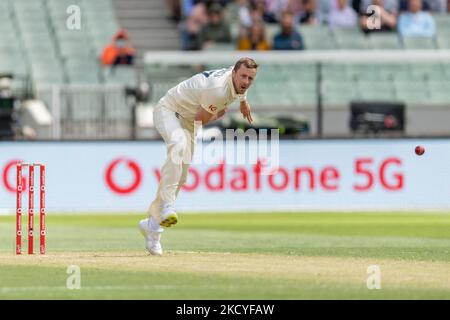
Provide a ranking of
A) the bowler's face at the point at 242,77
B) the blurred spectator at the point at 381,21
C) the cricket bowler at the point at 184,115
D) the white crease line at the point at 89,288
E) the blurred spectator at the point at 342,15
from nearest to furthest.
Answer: the white crease line at the point at 89,288 → the bowler's face at the point at 242,77 → the cricket bowler at the point at 184,115 → the blurred spectator at the point at 381,21 → the blurred spectator at the point at 342,15

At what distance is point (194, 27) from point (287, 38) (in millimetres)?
2266

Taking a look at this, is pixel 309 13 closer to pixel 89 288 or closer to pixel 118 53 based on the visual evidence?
pixel 118 53

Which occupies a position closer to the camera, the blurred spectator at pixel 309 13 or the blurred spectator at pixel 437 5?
the blurred spectator at pixel 309 13

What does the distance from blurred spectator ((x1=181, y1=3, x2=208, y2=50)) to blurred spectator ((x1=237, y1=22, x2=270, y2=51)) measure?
3.02 feet

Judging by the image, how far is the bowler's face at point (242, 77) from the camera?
13.3 metres

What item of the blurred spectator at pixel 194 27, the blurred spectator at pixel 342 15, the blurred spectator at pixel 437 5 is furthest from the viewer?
the blurred spectator at pixel 437 5

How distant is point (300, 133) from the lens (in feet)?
81.9

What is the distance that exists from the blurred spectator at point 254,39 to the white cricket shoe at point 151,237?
13.7 meters

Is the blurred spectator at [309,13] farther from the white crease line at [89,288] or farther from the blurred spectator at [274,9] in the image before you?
the white crease line at [89,288]

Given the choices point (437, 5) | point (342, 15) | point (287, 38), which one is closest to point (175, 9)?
point (342, 15)

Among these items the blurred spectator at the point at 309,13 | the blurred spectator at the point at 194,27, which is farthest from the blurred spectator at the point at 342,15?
the blurred spectator at the point at 194,27

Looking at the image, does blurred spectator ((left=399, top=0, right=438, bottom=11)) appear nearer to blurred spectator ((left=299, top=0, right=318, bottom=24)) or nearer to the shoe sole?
blurred spectator ((left=299, top=0, right=318, bottom=24))
